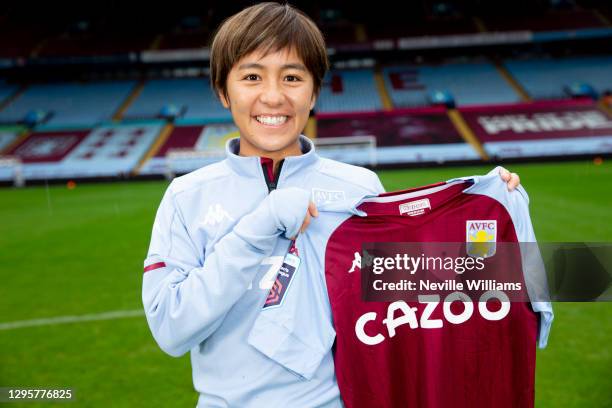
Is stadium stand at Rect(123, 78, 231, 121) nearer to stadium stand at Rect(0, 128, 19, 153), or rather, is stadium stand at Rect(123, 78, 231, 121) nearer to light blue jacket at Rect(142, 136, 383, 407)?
stadium stand at Rect(0, 128, 19, 153)

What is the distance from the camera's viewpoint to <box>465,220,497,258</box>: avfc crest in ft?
6.17

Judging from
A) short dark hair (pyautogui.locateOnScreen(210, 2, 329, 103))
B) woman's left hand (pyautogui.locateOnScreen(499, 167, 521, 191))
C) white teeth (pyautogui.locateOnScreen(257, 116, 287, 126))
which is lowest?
woman's left hand (pyautogui.locateOnScreen(499, 167, 521, 191))

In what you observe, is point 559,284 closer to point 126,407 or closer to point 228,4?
point 126,407

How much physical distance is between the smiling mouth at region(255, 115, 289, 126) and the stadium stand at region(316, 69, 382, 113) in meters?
23.1

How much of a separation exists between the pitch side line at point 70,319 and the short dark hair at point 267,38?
4041 millimetres

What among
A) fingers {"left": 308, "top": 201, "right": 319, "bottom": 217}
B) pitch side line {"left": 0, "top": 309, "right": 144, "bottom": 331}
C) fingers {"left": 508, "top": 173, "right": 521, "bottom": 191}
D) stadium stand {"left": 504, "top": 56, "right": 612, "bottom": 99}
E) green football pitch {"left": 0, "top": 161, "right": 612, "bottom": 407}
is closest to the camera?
fingers {"left": 308, "top": 201, "right": 319, "bottom": 217}

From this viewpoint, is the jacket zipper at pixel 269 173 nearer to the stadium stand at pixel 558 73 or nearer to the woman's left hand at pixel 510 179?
the woman's left hand at pixel 510 179

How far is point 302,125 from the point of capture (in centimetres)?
167

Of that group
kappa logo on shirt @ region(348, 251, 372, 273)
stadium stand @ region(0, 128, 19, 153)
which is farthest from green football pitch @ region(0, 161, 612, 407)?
stadium stand @ region(0, 128, 19, 153)

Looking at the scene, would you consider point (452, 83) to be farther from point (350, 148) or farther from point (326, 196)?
point (326, 196)

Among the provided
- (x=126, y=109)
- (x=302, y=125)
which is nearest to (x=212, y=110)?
(x=126, y=109)

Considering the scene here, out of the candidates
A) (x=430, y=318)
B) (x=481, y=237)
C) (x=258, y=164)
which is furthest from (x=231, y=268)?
(x=481, y=237)

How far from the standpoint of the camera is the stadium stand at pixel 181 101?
25.5 meters

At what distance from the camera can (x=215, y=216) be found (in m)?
1.63
